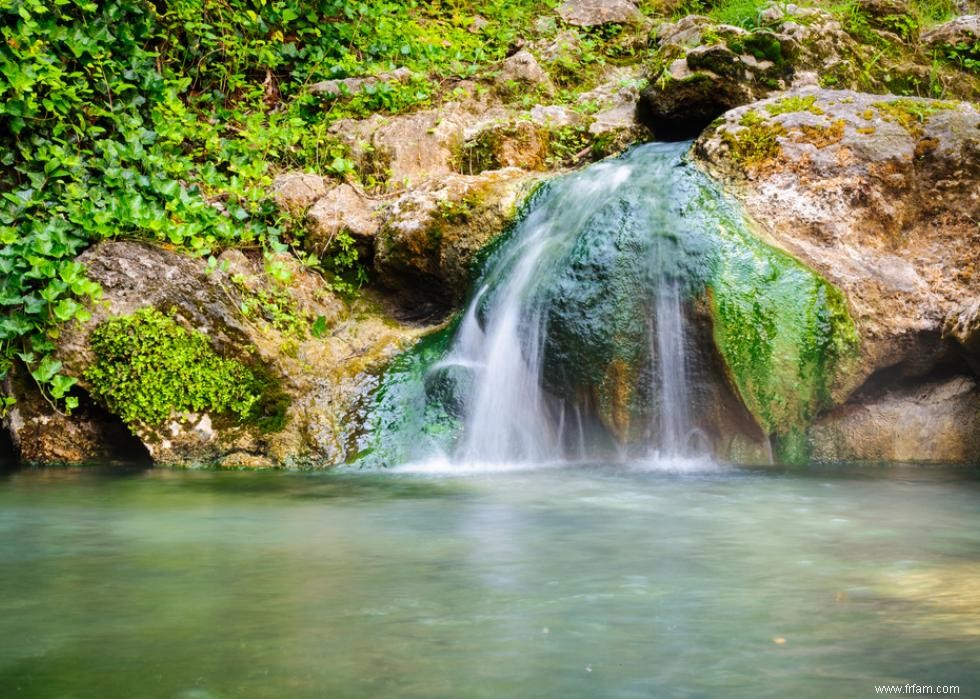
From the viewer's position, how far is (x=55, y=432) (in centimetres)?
638

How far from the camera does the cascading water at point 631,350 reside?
5891mm

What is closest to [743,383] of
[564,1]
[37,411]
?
[37,411]

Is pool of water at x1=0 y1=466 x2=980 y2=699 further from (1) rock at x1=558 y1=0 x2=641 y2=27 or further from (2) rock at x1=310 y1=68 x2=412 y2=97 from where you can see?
(1) rock at x1=558 y1=0 x2=641 y2=27

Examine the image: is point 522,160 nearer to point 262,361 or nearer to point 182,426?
point 262,361

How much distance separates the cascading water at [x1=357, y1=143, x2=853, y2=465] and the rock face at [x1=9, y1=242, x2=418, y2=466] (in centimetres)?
33

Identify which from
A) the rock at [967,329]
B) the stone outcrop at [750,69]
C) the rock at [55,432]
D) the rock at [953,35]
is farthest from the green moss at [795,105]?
the rock at [55,432]

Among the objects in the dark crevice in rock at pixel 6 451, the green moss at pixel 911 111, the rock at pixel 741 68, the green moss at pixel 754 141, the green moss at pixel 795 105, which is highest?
the rock at pixel 741 68

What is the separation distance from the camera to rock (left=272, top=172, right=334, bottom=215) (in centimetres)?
739

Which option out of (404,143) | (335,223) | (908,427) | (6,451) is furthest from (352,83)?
(908,427)

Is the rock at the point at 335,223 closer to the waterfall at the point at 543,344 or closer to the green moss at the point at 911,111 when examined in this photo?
the waterfall at the point at 543,344

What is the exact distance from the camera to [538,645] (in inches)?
98.4

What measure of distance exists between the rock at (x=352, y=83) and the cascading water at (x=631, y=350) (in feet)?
9.44

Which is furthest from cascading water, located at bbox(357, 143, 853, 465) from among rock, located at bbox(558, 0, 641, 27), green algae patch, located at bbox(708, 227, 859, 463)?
rock, located at bbox(558, 0, 641, 27)

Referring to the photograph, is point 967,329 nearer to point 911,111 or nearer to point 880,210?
point 880,210
